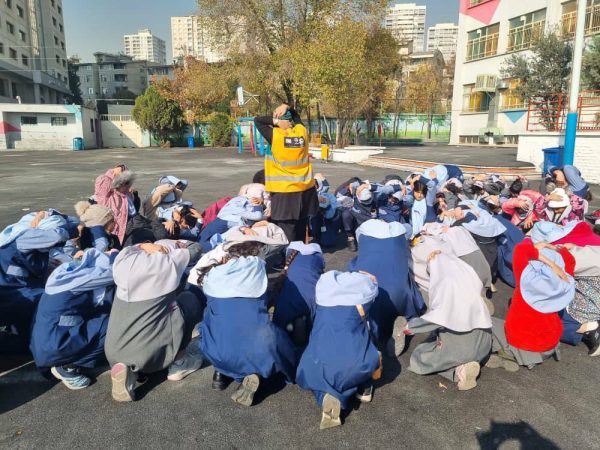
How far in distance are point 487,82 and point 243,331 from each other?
32.3m

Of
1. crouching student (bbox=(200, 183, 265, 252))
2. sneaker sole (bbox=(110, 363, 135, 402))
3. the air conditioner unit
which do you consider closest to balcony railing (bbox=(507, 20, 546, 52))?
the air conditioner unit

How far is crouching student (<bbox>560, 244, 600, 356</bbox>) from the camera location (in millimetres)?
3637

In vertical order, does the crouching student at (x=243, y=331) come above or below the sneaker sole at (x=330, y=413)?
above

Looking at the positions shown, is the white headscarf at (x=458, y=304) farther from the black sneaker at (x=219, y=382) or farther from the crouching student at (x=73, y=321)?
the crouching student at (x=73, y=321)

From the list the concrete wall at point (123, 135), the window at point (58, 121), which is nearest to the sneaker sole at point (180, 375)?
the window at point (58, 121)

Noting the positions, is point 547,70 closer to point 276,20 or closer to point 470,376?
point 276,20

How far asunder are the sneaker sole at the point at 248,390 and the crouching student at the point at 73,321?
1.09 metres

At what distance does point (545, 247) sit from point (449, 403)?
4.53 ft

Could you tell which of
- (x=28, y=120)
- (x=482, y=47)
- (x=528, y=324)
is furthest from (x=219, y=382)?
(x=28, y=120)

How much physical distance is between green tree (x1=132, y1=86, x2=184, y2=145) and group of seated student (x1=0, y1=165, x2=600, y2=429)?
35731 millimetres

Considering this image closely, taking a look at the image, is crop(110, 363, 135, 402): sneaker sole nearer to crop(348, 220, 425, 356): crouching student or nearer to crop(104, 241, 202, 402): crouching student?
crop(104, 241, 202, 402): crouching student

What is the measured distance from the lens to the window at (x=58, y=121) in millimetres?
35625

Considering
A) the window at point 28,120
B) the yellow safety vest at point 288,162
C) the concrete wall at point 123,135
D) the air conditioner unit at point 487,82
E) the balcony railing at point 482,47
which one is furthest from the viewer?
the concrete wall at point 123,135

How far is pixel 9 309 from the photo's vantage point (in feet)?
11.6
